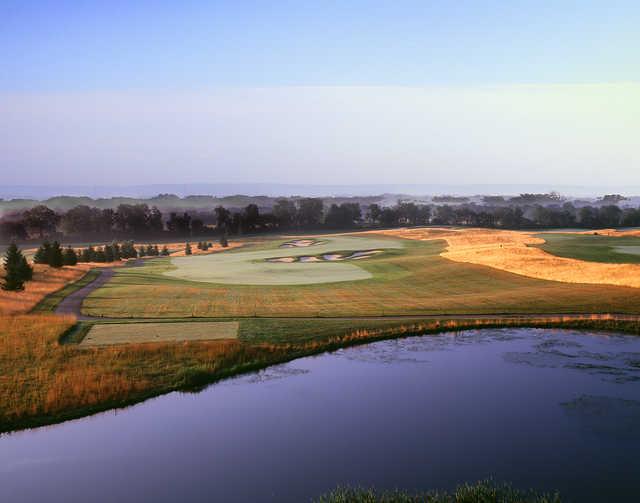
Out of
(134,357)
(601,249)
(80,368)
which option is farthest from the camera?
(601,249)

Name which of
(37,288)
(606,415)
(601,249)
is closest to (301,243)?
(601,249)

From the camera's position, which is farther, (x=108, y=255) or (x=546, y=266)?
(x=108, y=255)

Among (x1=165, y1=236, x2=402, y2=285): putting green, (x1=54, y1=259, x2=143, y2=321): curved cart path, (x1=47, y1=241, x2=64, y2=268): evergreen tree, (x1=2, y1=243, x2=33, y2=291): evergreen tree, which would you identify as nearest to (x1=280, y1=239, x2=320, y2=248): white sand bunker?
(x1=165, y1=236, x2=402, y2=285): putting green

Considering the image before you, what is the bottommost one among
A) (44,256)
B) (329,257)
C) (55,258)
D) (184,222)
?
(329,257)

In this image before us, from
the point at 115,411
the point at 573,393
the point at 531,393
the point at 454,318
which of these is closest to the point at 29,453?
the point at 115,411

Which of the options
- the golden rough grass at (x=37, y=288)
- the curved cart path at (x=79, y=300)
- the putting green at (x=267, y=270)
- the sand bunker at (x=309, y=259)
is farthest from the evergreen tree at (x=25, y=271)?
the sand bunker at (x=309, y=259)

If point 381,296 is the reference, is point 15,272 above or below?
above

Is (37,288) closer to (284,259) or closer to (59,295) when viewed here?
(59,295)

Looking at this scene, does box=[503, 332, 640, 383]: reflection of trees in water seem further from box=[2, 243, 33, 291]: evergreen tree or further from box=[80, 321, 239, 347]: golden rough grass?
box=[2, 243, 33, 291]: evergreen tree
